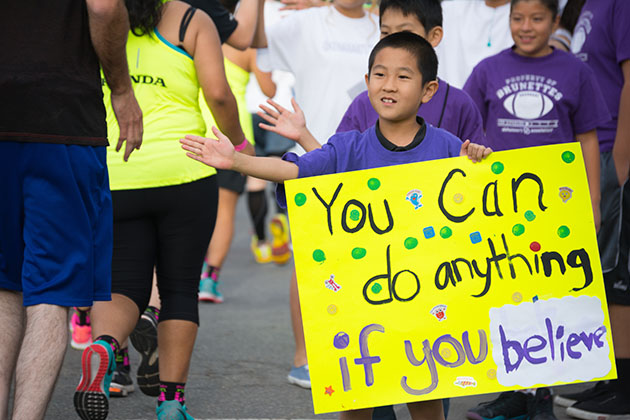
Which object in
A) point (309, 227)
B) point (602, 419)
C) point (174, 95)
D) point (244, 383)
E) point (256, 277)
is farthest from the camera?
point (256, 277)

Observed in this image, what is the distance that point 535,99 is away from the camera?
4430 millimetres

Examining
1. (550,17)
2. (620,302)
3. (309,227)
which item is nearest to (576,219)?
(309,227)

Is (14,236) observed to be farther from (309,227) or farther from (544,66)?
(544,66)

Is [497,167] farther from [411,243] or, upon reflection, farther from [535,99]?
[535,99]

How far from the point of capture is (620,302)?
4395 mm

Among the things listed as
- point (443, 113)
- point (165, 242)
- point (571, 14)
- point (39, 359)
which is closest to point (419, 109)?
point (443, 113)

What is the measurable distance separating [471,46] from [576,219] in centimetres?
201

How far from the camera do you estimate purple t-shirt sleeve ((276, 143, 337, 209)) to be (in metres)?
3.23

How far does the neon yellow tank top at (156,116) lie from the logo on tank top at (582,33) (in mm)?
2002

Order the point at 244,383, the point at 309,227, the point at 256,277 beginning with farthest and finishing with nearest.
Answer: the point at 256,277, the point at 244,383, the point at 309,227

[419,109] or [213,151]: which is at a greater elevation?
[419,109]

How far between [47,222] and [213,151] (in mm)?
607

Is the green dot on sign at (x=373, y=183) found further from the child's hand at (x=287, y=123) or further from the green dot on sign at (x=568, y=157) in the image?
the green dot on sign at (x=568, y=157)

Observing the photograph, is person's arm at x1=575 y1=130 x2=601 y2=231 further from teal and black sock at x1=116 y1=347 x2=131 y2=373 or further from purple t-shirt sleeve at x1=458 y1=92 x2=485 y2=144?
teal and black sock at x1=116 y1=347 x2=131 y2=373
